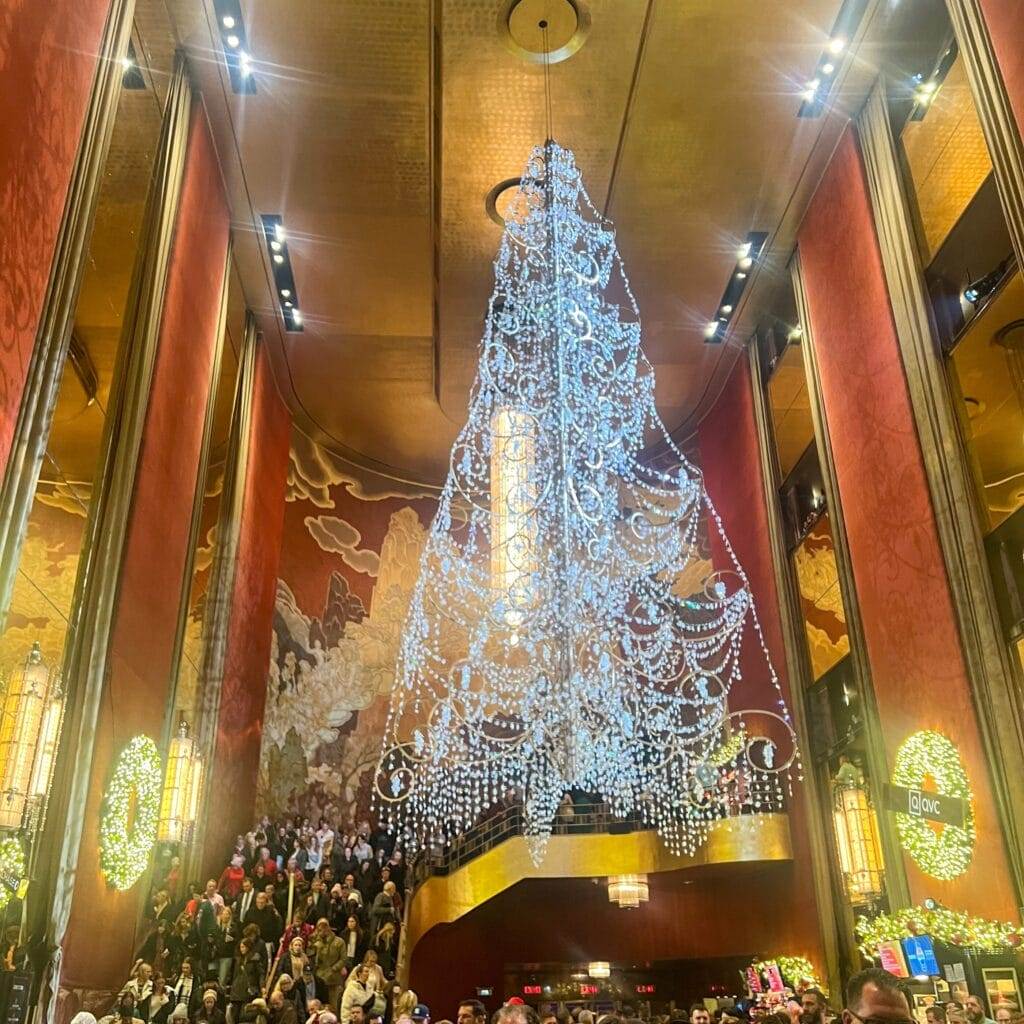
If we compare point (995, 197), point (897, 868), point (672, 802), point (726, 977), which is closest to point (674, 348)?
point (995, 197)

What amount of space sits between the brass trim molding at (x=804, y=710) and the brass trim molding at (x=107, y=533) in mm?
7700

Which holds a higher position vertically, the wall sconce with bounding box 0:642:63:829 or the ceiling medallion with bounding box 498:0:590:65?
the ceiling medallion with bounding box 498:0:590:65

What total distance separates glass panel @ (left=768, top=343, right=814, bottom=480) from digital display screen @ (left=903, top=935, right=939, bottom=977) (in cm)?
713

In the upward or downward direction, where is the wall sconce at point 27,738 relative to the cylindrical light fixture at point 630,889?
Result: upward

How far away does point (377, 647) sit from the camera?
54.7ft

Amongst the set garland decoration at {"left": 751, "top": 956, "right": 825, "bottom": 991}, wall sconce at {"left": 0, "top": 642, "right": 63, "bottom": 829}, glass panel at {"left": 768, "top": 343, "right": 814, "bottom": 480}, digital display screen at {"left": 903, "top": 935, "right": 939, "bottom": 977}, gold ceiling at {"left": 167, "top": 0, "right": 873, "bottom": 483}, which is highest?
gold ceiling at {"left": 167, "top": 0, "right": 873, "bottom": 483}

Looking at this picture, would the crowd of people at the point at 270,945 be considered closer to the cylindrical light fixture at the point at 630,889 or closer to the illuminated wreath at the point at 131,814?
the illuminated wreath at the point at 131,814

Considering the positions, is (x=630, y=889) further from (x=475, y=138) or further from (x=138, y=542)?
(x=475, y=138)

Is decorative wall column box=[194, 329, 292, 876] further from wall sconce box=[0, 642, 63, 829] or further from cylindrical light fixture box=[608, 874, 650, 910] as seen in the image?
cylindrical light fixture box=[608, 874, 650, 910]

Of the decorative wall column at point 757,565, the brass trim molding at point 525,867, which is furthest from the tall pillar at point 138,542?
the decorative wall column at point 757,565

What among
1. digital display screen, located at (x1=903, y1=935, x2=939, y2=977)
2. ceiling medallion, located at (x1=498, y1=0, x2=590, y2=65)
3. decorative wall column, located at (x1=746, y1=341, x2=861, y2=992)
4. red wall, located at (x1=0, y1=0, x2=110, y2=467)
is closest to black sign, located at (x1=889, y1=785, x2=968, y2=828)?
digital display screen, located at (x1=903, y1=935, x2=939, y2=977)

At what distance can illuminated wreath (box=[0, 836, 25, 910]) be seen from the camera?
5.94 meters

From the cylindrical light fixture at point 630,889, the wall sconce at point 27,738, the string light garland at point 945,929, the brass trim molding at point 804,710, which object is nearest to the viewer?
the wall sconce at point 27,738

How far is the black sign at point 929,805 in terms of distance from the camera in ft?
23.2
